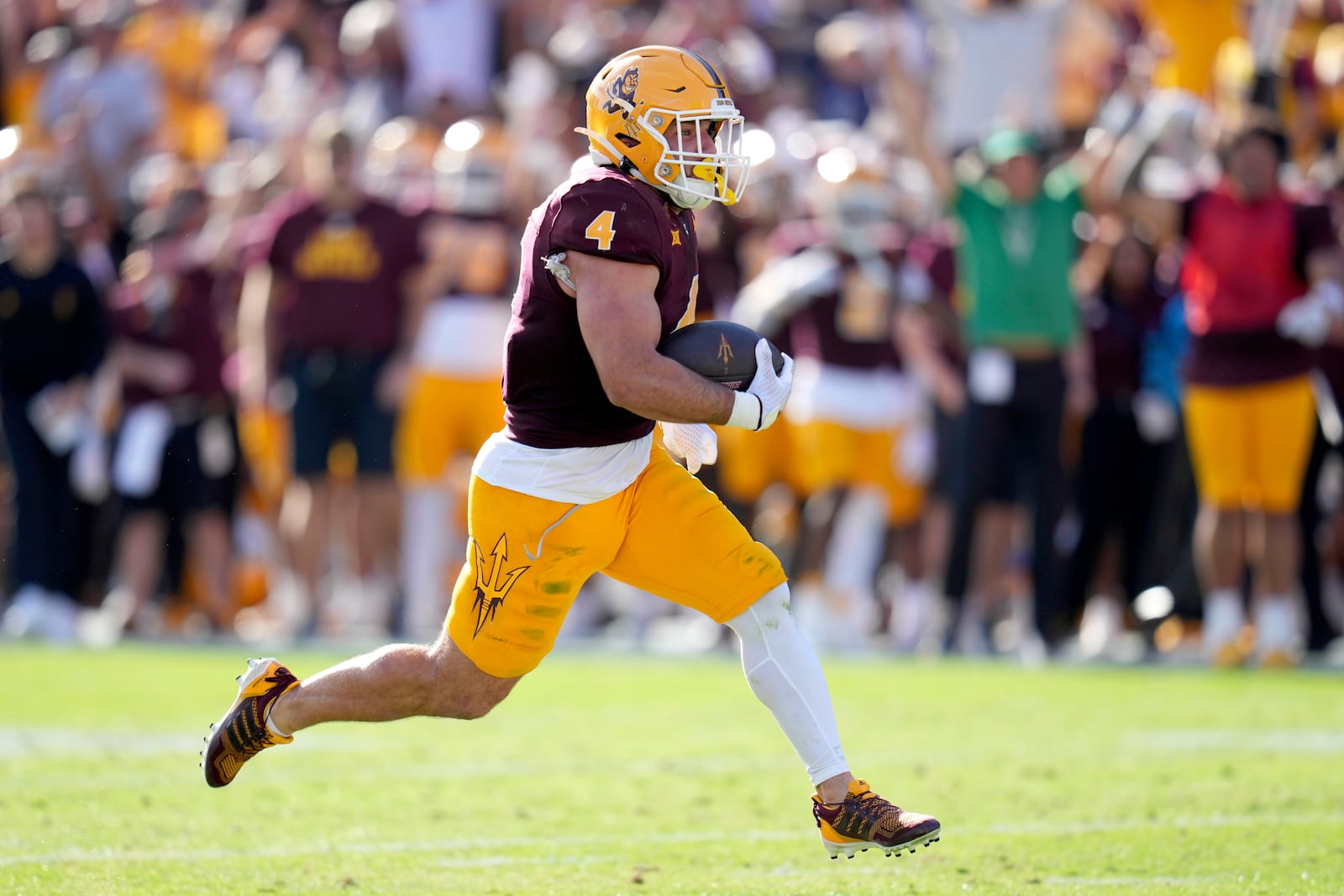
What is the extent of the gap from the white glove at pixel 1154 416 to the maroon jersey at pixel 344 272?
3.82 meters

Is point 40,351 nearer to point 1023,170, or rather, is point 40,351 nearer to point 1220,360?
point 1023,170

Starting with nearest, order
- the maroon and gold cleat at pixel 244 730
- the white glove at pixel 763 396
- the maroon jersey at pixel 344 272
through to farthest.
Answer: the white glove at pixel 763 396 → the maroon and gold cleat at pixel 244 730 → the maroon jersey at pixel 344 272

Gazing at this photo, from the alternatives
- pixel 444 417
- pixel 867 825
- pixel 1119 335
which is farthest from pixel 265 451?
pixel 867 825

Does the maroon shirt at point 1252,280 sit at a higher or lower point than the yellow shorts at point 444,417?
higher

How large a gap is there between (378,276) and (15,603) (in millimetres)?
2633

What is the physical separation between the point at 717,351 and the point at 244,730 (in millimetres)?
1488

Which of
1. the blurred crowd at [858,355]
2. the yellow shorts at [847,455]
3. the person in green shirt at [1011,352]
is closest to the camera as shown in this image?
the blurred crowd at [858,355]

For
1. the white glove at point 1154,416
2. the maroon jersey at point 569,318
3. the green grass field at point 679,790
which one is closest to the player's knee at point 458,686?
the green grass field at point 679,790

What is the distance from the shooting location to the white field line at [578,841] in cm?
479

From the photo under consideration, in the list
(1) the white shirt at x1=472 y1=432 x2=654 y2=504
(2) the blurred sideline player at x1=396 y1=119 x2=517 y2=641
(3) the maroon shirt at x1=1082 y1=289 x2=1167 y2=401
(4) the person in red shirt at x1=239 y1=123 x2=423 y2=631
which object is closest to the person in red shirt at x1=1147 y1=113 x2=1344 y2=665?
(3) the maroon shirt at x1=1082 y1=289 x2=1167 y2=401

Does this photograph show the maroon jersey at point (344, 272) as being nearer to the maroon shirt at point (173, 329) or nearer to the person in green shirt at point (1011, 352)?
the maroon shirt at point (173, 329)

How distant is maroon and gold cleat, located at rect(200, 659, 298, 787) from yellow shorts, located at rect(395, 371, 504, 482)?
541cm

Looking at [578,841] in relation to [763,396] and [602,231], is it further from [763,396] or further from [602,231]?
[602,231]

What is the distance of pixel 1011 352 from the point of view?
945 cm
